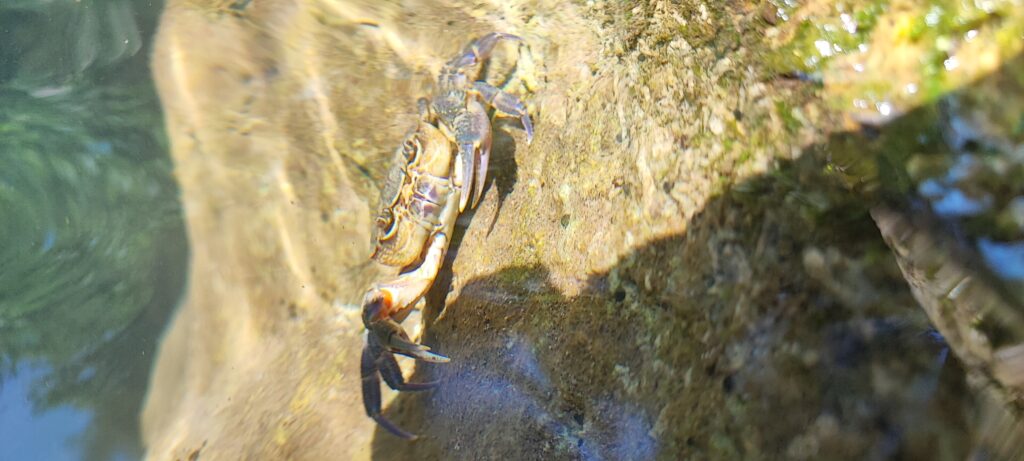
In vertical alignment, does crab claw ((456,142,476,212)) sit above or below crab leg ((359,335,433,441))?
above

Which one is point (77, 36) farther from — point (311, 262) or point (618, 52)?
point (618, 52)

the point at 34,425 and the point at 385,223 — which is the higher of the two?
the point at 385,223

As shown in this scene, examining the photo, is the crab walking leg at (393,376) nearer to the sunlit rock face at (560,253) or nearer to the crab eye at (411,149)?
the sunlit rock face at (560,253)

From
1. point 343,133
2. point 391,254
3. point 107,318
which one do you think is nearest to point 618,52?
point 391,254

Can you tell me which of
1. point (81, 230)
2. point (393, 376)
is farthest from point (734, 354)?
point (81, 230)

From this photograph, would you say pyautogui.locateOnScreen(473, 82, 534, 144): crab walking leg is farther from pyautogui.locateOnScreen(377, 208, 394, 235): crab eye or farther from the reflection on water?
the reflection on water

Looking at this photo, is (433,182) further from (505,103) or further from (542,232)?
(542,232)

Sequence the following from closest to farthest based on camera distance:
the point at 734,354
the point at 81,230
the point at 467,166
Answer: the point at 734,354 < the point at 467,166 < the point at 81,230

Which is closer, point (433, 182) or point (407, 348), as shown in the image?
point (407, 348)

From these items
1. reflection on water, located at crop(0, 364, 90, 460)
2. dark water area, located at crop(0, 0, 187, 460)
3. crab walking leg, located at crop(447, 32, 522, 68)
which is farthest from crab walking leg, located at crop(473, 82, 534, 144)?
reflection on water, located at crop(0, 364, 90, 460)
